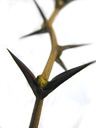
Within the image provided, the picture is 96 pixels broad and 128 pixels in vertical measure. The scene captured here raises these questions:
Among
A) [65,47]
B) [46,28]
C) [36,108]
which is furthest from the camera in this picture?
[46,28]

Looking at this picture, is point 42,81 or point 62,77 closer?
point 62,77

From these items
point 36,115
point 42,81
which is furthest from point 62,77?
point 36,115

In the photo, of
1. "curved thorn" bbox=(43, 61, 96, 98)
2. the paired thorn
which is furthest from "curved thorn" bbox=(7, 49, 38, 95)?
"curved thorn" bbox=(43, 61, 96, 98)

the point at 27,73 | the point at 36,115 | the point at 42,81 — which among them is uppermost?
the point at 27,73

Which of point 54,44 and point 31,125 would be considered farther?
point 54,44

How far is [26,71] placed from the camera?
1542mm

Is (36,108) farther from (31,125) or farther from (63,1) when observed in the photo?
(63,1)

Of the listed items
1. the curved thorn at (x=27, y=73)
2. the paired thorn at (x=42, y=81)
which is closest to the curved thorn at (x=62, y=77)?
the paired thorn at (x=42, y=81)

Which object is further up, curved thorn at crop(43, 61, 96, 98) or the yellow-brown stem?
curved thorn at crop(43, 61, 96, 98)

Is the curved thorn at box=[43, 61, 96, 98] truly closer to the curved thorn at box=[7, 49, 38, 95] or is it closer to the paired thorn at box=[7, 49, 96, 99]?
the paired thorn at box=[7, 49, 96, 99]

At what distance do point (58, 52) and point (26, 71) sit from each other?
87 centimetres

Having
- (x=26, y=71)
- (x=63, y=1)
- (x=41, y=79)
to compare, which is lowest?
(x=63, y=1)

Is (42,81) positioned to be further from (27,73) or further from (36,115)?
(36,115)

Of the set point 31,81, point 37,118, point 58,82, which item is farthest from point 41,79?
point 37,118
